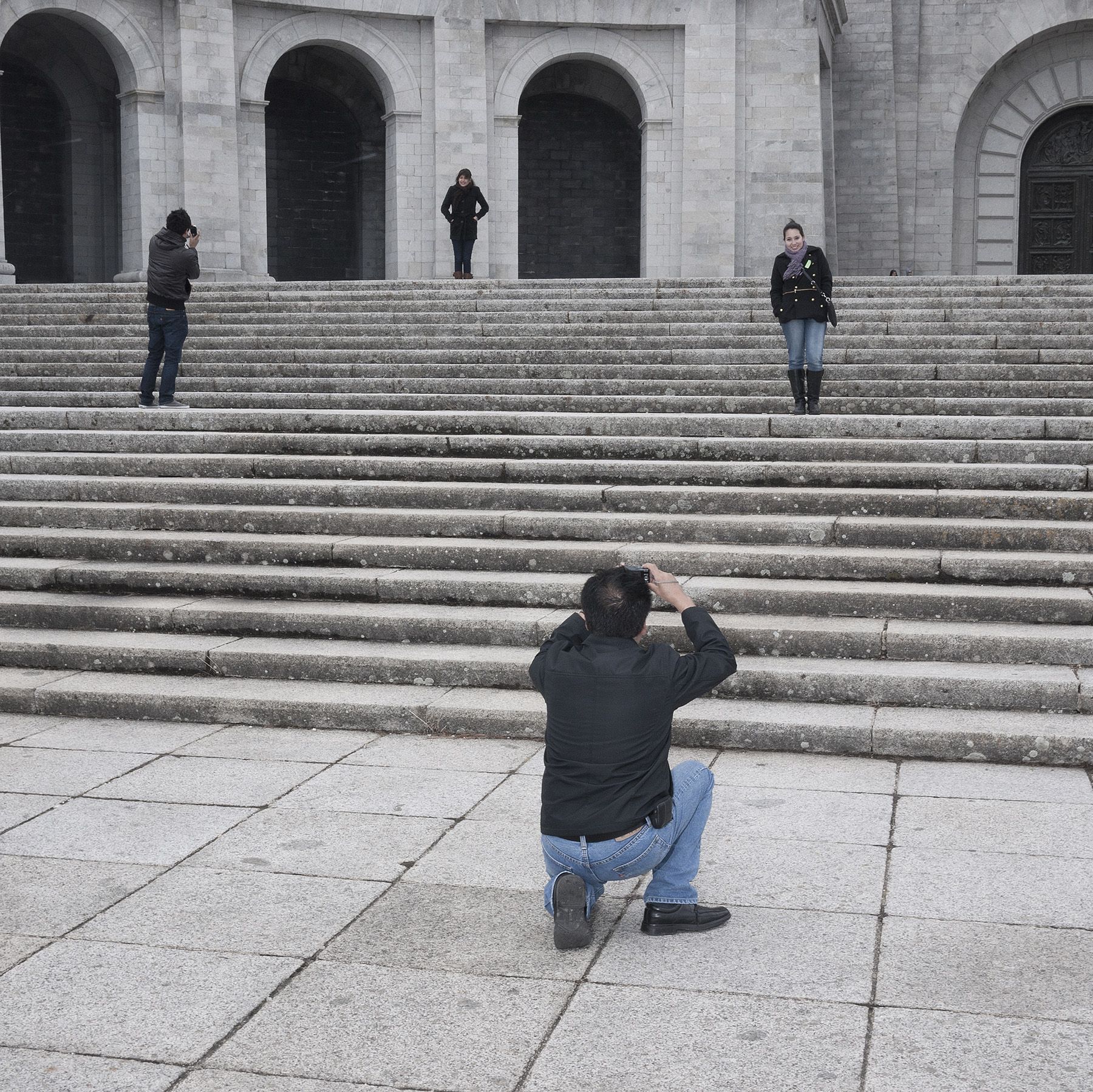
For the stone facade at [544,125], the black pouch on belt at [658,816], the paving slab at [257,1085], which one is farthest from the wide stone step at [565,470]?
the stone facade at [544,125]

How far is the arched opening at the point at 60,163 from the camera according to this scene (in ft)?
78.0

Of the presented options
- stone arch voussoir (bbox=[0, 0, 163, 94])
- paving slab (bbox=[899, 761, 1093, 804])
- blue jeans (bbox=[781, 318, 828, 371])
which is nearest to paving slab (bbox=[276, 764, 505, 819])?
paving slab (bbox=[899, 761, 1093, 804])

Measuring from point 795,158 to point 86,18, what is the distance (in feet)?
38.7

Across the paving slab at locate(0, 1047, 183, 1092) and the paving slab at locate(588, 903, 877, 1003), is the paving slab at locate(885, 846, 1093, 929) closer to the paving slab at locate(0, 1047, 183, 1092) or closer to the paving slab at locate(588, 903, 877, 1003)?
the paving slab at locate(588, 903, 877, 1003)

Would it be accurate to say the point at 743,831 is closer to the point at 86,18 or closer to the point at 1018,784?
the point at 1018,784

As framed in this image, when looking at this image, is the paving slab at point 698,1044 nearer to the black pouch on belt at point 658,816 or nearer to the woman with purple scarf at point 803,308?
the black pouch on belt at point 658,816

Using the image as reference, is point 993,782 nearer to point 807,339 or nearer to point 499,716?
point 499,716

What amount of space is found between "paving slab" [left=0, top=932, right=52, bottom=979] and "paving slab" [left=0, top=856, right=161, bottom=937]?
0.04m

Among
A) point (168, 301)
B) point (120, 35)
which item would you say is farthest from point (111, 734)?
point (120, 35)

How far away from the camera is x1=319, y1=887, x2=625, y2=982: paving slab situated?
12.7 ft

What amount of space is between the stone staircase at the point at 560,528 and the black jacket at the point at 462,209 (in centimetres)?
670

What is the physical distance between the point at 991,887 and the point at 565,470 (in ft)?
17.1

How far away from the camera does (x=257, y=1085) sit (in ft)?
10.5

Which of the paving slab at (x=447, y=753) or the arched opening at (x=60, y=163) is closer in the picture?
the paving slab at (x=447, y=753)
